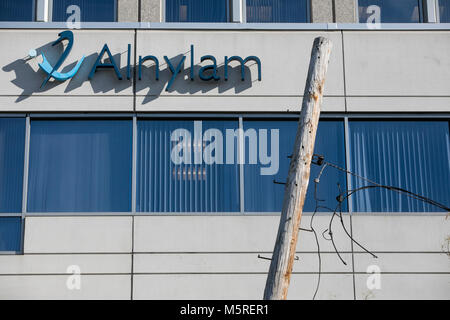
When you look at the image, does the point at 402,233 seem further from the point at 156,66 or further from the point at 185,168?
the point at 156,66

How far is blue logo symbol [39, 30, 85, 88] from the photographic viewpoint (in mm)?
12953

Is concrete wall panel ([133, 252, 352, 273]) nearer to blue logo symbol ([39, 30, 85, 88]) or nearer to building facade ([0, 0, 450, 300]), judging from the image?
building facade ([0, 0, 450, 300])

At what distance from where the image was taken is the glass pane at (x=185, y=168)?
12859mm

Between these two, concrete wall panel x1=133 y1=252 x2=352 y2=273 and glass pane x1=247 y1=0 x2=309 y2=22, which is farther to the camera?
glass pane x1=247 y1=0 x2=309 y2=22

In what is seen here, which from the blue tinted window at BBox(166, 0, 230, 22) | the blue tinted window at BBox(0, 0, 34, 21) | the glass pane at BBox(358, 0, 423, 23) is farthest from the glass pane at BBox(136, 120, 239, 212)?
the glass pane at BBox(358, 0, 423, 23)

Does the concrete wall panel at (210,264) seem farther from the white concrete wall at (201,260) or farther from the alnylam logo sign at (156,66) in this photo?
the alnylam logo sign at (156,66)

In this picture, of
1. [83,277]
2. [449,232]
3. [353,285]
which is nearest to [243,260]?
[353,285]

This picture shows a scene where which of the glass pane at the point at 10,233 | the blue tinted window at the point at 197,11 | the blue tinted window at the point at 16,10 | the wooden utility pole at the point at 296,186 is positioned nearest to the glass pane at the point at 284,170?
the blue tinted window at the point at 197,11

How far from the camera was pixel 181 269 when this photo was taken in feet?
40.5

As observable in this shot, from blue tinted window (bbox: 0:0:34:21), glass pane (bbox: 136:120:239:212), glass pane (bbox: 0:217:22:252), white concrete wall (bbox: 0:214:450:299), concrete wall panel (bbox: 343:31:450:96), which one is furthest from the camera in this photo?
blue tinted window (bbox: 0:0:34:21)

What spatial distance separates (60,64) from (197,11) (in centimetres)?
282

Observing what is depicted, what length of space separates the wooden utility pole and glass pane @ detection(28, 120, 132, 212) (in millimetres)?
5184

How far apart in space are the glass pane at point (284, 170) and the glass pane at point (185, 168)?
28cm
